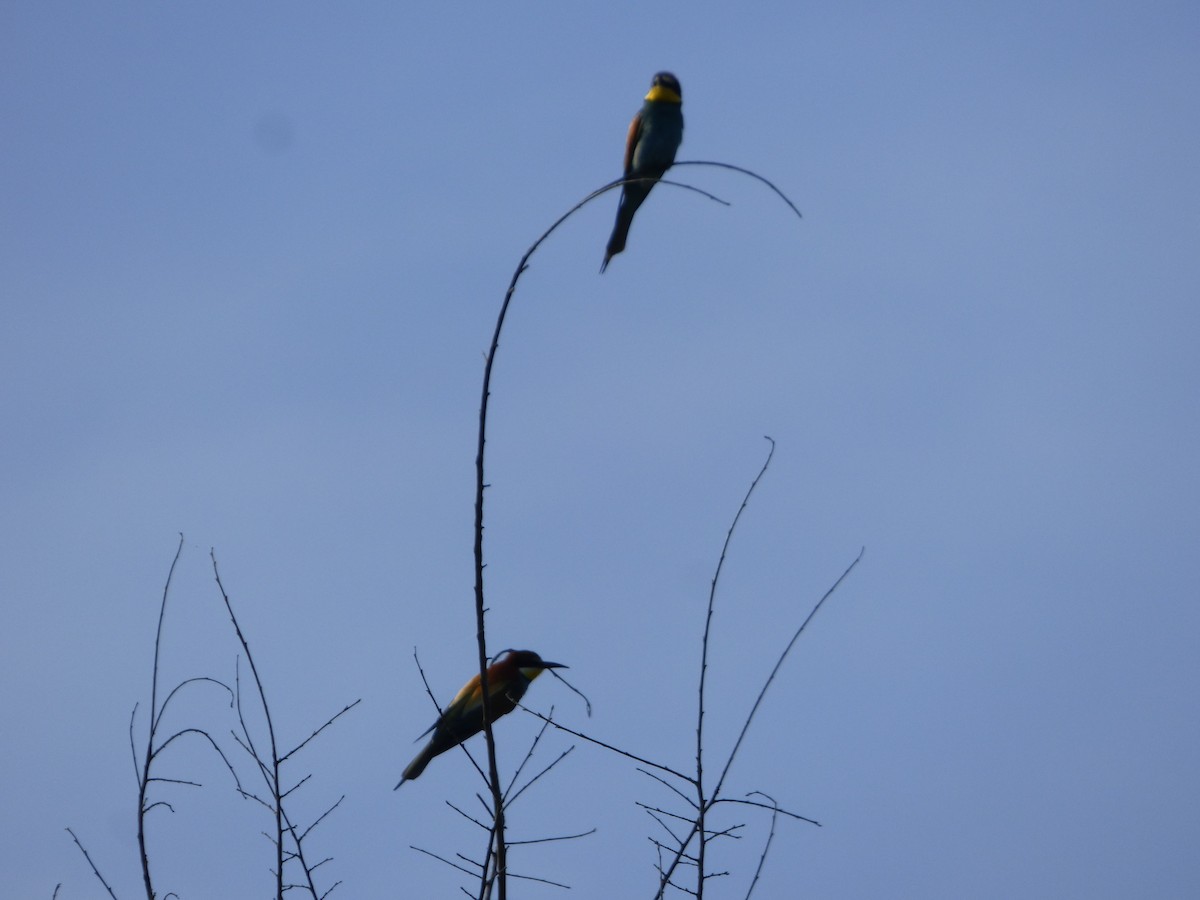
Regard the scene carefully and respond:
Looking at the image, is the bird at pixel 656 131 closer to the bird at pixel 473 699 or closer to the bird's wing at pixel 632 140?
the bird's wing at pixel 632 140

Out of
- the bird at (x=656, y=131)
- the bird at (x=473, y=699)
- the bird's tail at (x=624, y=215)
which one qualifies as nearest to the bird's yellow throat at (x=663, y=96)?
the bird at (x=656, y=131)

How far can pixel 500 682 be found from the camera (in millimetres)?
4621

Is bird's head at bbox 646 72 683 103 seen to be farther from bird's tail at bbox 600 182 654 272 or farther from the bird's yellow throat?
bird's tail at bbox 600 182 654 272

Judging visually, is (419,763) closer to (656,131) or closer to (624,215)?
(624,215)

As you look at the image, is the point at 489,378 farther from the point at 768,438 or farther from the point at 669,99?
the point at 669,99

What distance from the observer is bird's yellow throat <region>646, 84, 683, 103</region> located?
5637 millimetres

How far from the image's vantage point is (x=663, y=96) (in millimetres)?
5648

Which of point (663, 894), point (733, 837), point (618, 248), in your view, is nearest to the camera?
point (663, 894)

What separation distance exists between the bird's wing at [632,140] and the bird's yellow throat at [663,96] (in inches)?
4.1

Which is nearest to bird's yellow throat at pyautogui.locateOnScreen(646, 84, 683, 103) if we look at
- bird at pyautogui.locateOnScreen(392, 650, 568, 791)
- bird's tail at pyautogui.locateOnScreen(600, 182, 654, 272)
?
bird's tail at pyautogui.locateOnScreen(600, 182, 654, 272)

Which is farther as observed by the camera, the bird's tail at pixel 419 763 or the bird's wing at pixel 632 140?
the bird's wing at pixel 632 140

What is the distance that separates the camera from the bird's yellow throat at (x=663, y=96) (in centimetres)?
564

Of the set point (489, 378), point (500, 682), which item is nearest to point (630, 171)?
point (500, 682)

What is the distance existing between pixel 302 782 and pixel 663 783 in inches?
31.6
